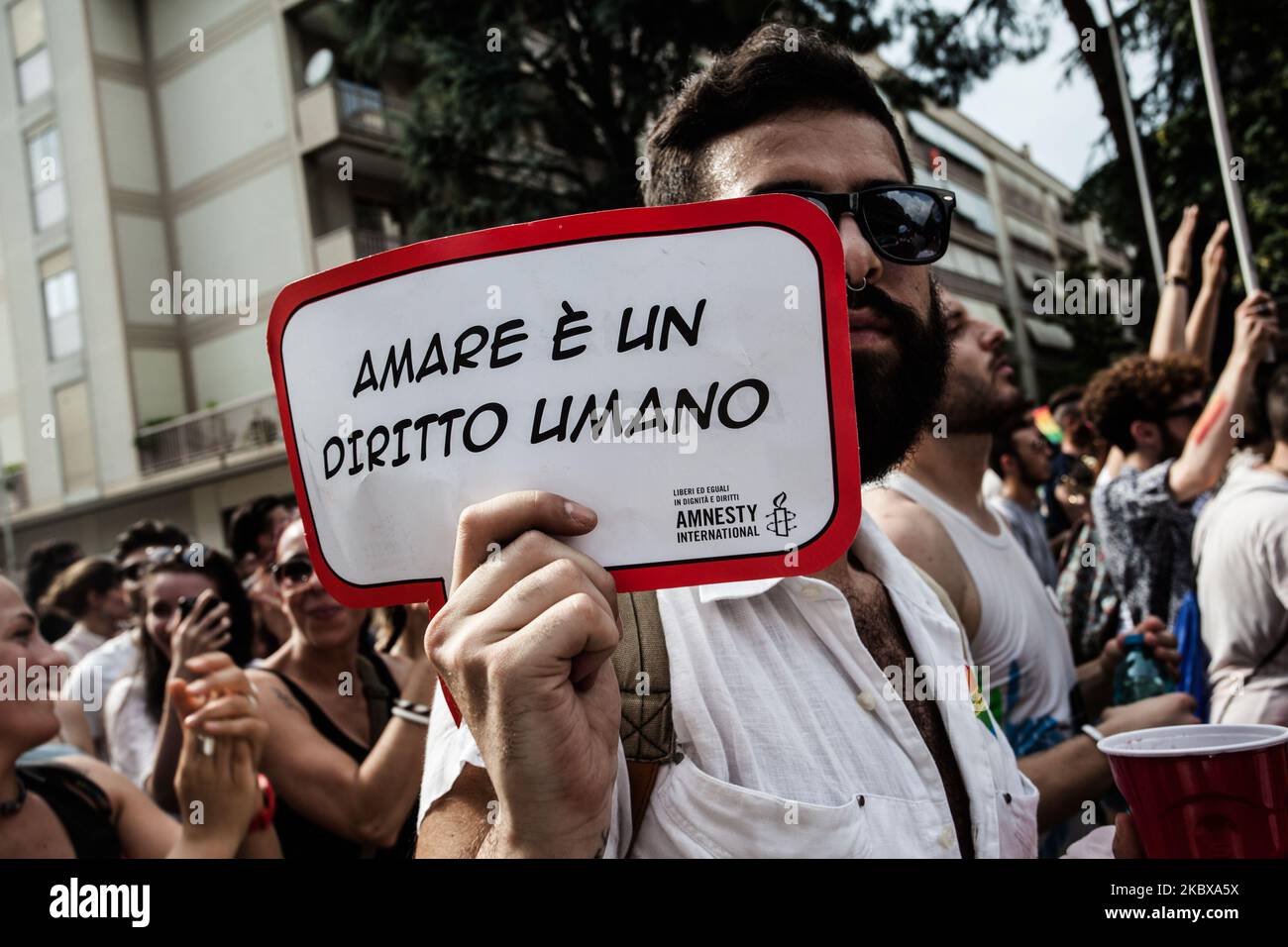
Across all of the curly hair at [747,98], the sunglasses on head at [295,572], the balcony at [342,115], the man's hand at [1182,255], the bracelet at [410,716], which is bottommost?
the bracelet at [410,716]

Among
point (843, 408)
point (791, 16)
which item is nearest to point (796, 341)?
point (843, 408)

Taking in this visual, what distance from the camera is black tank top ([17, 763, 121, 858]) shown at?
1.98 metres

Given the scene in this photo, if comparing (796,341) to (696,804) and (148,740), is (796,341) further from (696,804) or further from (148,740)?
(148,740)

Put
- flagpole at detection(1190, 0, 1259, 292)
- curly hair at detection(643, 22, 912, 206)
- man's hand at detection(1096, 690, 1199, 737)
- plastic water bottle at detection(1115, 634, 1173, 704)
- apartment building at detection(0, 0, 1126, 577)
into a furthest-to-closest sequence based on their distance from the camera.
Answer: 1. apartment building at detection(0, 0, 1126, 577)
2. flagpole at detection(1190, 0, 1259, 292)
3. plastic water bottle at detection(1115, 634, 1173, 704)
4. man's hand at detection(1096, 690, 1199, 737)
5. curly hair at detection(643, 22, 912, 206)

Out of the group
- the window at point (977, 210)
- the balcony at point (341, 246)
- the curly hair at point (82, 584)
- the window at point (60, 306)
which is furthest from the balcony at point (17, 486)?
the window at point (977, 210)

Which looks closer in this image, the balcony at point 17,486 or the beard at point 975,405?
the beard at point 975,405

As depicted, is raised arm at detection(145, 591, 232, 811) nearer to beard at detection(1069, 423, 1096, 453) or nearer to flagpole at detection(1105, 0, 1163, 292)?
beard at detection(1069, 423, 1096, 453)

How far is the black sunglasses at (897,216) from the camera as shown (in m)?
1.40

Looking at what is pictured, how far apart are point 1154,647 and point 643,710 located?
1.94m

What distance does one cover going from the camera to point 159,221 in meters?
18.1

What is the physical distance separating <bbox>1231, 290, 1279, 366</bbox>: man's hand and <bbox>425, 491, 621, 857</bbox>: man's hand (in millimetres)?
2886

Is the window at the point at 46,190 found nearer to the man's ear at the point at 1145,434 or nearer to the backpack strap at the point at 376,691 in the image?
the backpack strap at the point at 376,691

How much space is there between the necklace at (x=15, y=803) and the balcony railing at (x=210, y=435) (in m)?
15.2

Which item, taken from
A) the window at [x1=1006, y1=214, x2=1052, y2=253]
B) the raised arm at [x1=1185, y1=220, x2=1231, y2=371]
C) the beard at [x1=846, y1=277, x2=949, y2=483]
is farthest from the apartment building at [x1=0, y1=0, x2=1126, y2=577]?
the window at [x1=1006, y1=214, x2=1052, y2=253]
